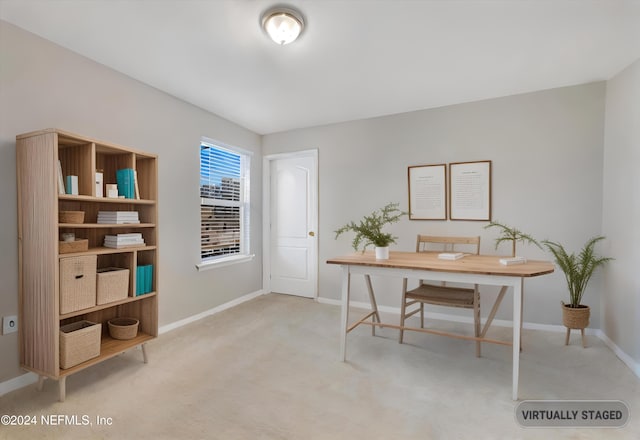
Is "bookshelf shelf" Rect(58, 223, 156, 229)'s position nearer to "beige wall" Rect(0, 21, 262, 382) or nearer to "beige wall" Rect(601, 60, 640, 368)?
"beige wall" Rect(0, 21, 262, 382)

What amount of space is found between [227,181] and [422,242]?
101 inches

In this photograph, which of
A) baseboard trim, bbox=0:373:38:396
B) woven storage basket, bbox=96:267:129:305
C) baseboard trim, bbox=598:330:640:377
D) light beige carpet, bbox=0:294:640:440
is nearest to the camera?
light beige carpet, bbox=0:294:640:440

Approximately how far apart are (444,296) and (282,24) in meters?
2.41

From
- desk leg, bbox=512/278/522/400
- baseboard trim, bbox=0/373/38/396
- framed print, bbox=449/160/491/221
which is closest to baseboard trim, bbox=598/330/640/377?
desk leg, bbox=512/278/522/400

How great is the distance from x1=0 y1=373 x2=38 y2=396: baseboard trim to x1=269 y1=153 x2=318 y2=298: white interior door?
2.85 metres

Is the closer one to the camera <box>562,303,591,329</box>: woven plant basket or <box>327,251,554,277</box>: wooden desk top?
<box>327,251,554,277</box>: wooden desk top

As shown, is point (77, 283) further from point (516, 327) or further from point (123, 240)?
point (516, 327)

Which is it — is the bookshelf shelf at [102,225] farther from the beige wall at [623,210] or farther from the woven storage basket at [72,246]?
the beige wall at [623,210]

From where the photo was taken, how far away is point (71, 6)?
1.92 metres

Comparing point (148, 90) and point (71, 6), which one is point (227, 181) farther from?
point (71, 6)

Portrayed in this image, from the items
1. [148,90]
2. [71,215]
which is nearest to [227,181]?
[148,90]

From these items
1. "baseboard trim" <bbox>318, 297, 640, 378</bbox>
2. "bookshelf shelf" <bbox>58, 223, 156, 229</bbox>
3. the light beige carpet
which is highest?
"bookshelf shelf" <bbox>58, 223, 156, 229</bbox>

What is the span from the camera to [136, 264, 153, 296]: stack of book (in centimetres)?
246

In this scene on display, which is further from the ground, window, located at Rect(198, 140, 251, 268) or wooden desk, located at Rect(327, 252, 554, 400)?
window, located at Rect(198, 140, 251, 268)
